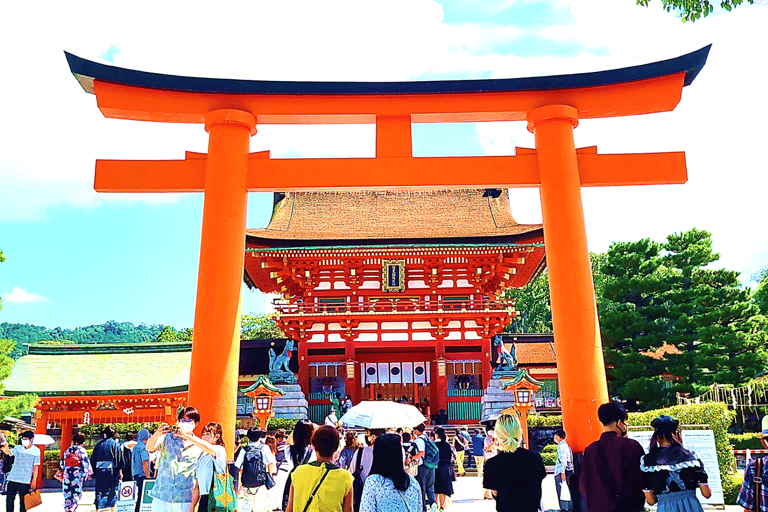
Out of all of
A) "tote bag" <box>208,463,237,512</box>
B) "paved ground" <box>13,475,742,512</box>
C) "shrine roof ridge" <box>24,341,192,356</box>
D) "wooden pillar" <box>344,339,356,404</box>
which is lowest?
"paved ground" <box>13,475,742,512</box>

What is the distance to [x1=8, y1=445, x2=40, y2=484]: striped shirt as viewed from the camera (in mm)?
8320

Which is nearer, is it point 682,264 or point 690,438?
point 690,438

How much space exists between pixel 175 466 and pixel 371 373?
702 inches

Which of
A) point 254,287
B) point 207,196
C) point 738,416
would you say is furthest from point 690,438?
point 254,287

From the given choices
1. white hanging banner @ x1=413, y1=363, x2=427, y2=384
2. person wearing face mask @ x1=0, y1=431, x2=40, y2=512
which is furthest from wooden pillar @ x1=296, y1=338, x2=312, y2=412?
person wearing face mask @ x1=0, y1=431, x2=40, y2=512

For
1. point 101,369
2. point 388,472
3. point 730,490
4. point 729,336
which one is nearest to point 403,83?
point 388,472

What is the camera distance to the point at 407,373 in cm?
2305

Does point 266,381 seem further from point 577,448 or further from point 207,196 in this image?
point 577,448

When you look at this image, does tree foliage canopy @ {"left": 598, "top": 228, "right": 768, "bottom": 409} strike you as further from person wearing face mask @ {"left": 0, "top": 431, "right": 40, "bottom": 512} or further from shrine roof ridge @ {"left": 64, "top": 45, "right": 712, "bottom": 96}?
person wearing face mask @ {"left": 0, "top": 431, "right": 40, "bottom": 512}

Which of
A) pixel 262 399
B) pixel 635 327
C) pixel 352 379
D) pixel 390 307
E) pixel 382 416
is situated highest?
pixel 390 307

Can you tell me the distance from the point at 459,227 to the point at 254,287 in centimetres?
898

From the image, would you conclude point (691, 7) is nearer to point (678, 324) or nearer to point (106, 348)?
point (678, 324)

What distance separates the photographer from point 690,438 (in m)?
8.09

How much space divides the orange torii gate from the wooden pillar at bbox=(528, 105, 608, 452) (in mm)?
20
